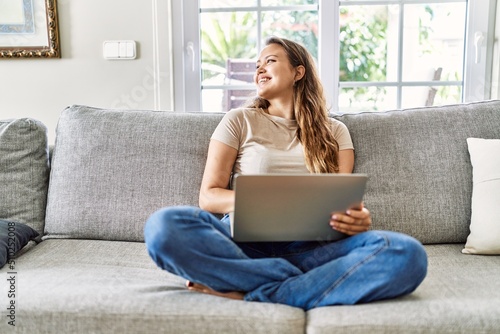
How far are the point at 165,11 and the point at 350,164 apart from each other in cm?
124

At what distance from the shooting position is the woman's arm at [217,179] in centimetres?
160

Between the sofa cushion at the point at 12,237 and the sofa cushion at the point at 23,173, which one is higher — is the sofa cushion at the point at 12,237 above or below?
below

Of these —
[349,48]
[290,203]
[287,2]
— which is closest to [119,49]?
[287,2]

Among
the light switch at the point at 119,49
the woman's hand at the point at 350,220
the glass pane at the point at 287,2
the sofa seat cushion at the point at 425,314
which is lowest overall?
the sofa seat cushion at the point at 425,314

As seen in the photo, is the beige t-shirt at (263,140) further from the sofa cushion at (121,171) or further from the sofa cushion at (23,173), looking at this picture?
the sofa cushion at (23,173)

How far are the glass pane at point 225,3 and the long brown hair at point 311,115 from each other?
2.42ft

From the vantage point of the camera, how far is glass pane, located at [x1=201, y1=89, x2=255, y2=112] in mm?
2607

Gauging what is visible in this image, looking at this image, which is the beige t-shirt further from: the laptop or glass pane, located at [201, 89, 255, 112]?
glass pane, located at [201, 89, 255, 112]

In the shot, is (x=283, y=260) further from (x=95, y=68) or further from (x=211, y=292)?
(x=95, y=68)

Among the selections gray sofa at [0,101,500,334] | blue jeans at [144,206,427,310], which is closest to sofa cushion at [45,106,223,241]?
gray sofa at [0,101,500,334]

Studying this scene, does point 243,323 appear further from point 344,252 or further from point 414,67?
point 414,67

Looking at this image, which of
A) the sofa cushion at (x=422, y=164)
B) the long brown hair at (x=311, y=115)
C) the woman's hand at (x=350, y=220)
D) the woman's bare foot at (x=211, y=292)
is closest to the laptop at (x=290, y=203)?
the woman's hand at (x=350, y=220)

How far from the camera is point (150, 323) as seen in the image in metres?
1.22

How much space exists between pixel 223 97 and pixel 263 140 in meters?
0.93
